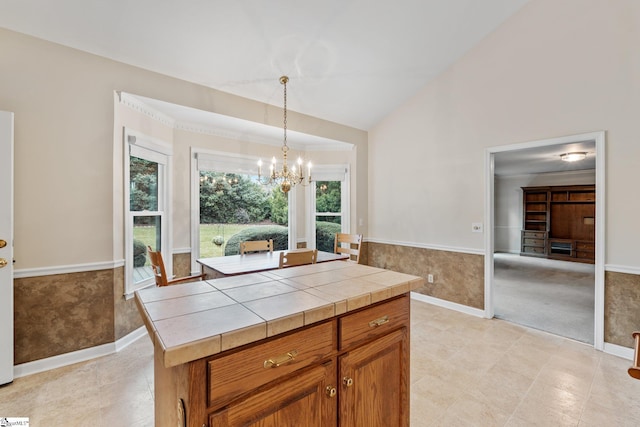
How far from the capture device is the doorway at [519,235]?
2.85 m

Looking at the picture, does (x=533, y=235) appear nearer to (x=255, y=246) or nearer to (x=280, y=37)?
(x=255, y=246)

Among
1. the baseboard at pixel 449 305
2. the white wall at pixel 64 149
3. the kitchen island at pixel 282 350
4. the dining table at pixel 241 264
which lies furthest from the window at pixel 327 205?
the kitchen island at pixel 282 350

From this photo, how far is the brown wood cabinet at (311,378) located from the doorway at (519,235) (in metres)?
2.72

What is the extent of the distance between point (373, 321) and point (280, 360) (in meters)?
0.50

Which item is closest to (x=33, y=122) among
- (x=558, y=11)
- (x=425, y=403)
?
(x=425, y=403)

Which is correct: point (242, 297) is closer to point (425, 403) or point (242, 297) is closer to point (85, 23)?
point (425, 403)

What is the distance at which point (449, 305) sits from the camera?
4016mm

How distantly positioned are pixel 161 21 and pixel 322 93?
203 cm

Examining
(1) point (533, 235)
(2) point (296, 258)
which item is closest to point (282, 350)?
(2) point (296, 258)

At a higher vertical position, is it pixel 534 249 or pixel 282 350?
pixel 282 350

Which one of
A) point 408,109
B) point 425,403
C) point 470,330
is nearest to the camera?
point 425,403

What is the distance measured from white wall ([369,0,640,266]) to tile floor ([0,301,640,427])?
44.6 inches

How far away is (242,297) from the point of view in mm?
1230

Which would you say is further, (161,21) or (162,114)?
(162,114)
